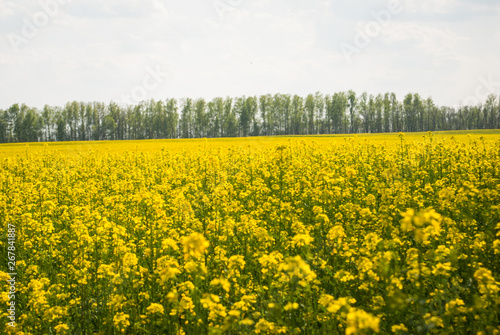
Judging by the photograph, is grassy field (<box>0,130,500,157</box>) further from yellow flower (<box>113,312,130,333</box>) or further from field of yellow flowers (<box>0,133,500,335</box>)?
yellow flower (<box>113,312,130,333</box>)

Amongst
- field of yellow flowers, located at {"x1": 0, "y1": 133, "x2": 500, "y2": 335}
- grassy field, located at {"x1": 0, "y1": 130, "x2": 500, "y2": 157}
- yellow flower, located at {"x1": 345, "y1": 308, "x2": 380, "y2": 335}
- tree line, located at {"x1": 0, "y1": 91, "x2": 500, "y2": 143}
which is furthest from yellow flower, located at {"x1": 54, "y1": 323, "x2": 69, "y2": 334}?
tree line, located at {"x1": 0, "y1": 91, "x2": 500, "y2": 143}

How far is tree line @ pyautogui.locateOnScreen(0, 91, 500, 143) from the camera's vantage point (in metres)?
102

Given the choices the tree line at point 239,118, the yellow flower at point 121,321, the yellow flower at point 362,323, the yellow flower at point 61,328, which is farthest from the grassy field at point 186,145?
the tree line at point 239,118

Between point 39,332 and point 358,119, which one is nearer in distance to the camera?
point 39,332

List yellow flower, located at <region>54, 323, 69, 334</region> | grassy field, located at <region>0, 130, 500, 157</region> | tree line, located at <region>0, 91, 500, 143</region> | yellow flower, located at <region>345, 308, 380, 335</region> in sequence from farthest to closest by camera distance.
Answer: tree line, located at <region>0, 91, 500, 143</region>
grassy field, located at <region>0, 130, 500, 157</region>
yellow flower, located at <region>54, 323, 69, 334</region>
yellow flower, located at <region>345, 308, 380, 335</region>

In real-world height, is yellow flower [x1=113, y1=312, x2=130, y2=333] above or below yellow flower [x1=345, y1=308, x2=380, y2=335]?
below

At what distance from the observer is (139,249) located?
618 centimetres

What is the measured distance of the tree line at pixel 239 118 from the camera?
334 ft

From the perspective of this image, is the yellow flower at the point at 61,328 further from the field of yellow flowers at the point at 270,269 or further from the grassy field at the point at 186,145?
the grassy field at the point at 186,145

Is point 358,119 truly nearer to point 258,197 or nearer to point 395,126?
point 395,126

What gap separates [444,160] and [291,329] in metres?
10.6

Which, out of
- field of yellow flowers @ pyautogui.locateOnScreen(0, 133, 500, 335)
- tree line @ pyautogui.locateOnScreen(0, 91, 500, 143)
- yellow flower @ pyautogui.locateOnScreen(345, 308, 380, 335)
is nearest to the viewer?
yellow flower @ pyautogui.locateOnScreen(345, 308, 380, 335)

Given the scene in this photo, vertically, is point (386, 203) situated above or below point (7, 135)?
below

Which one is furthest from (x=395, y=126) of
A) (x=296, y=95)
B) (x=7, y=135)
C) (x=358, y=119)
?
(x=7, y=135)
